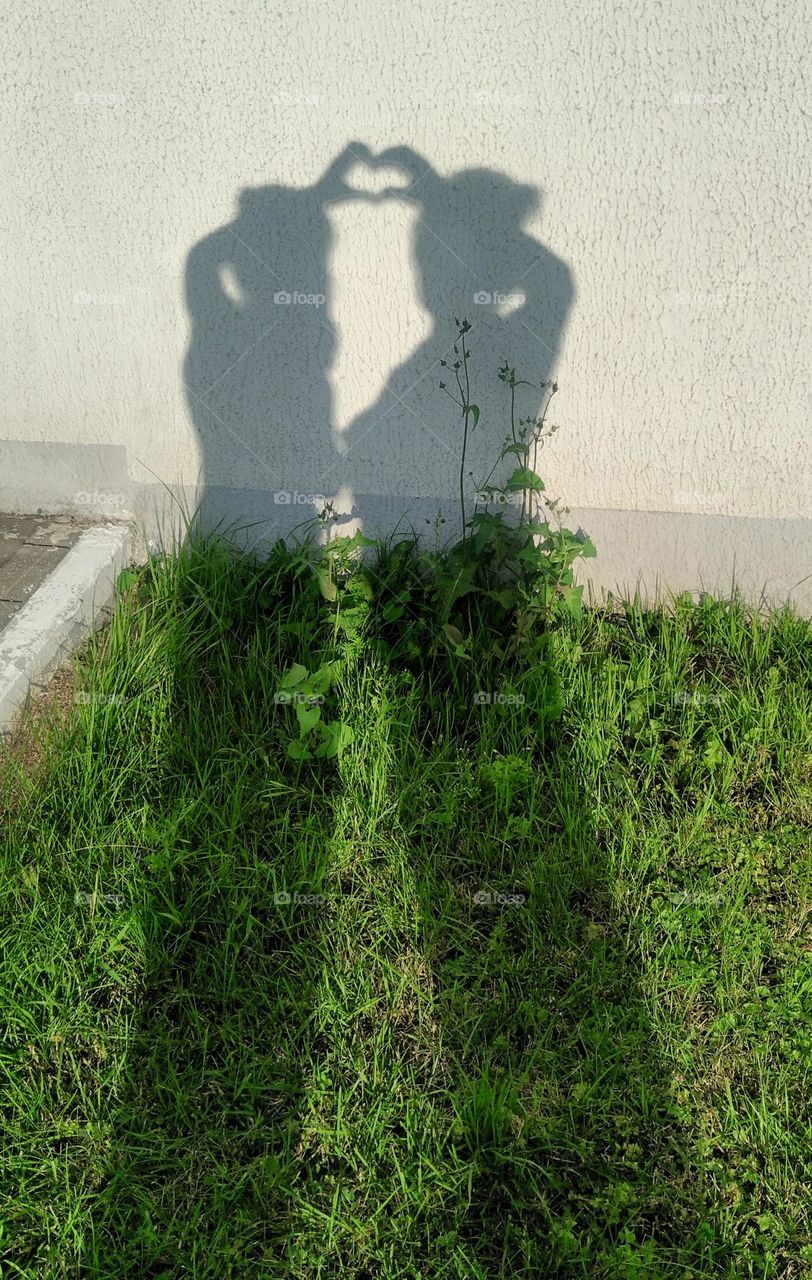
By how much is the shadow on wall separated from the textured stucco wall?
0.4 inches

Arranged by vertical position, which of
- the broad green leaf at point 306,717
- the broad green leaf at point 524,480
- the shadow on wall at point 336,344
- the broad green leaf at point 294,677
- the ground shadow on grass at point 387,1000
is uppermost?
the shadow on wall at point 336,344

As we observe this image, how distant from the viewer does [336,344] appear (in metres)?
3.42

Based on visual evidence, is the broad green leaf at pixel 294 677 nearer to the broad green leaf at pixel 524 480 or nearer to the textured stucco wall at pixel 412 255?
the textured stucco wall at pixel 412 255

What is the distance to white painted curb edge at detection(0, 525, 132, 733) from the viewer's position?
3.10 metres

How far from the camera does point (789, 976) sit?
8.26 ft

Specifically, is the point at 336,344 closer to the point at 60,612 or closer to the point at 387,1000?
the point at 60,612

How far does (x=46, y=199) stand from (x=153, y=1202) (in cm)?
313

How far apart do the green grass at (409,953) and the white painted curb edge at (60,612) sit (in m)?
0.14

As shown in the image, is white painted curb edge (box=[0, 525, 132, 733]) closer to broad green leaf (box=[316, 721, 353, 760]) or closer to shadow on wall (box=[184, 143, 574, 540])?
shadow on wall (box=[184, 143, 574, 540])

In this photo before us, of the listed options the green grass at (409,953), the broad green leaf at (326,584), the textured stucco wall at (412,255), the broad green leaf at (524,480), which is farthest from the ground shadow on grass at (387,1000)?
the textured stucco wall at (412,255)

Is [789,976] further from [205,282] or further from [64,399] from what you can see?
[64,399]

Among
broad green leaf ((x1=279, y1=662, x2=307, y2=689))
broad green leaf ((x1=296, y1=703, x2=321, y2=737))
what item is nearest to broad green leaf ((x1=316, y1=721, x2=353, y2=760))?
broad green leaf ((x1=296, y1=703, x2=321, y2=737))

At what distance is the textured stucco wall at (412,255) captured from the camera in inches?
120

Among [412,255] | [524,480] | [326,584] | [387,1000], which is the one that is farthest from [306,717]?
[412,255]
